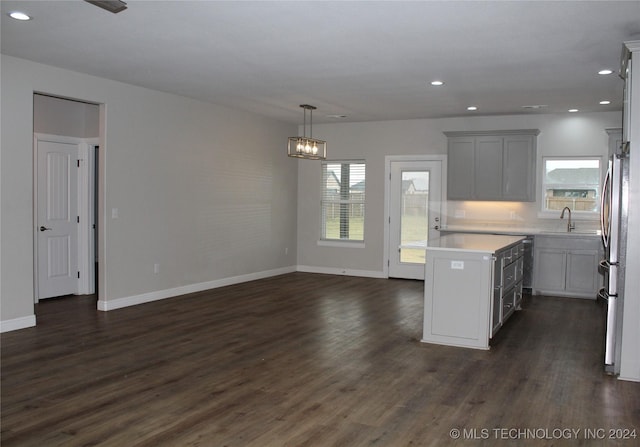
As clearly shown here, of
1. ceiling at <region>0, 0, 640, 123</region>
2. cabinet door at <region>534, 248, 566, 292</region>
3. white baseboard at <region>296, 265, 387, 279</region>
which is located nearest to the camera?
ceiling at <region>0, 0, 640, 123</region>

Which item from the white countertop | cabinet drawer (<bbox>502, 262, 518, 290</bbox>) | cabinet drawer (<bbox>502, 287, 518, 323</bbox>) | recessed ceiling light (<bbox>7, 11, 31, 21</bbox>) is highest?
recessed ceiling light (<bbox>7, 11, 31, 21</bbox>)

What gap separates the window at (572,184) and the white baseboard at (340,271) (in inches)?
114

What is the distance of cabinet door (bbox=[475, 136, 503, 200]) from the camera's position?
8.14 meters

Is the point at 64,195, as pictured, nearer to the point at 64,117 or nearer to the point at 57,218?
the point at 57,218

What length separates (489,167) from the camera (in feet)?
26.8

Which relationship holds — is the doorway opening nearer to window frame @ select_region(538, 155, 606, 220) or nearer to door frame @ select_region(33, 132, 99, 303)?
door frame @ select_region(33, 132, 99, 303)

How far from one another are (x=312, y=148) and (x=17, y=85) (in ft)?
10.7

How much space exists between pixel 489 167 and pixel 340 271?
3.11 meters

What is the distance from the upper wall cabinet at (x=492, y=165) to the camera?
8000mm

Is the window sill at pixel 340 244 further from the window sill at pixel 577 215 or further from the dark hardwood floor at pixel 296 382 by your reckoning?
the dark hardwood floor at pixel 296 382

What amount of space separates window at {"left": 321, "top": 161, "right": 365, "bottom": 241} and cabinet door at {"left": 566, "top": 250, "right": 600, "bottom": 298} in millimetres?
3392

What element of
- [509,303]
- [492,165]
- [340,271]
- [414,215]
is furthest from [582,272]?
[340,271]

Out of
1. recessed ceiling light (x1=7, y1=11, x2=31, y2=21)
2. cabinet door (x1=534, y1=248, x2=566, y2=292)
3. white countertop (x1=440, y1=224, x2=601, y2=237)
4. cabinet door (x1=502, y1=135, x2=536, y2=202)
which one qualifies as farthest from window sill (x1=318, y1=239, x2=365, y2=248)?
recessed ceiling light (x1=7, y1=11, x2=31, y2=21)

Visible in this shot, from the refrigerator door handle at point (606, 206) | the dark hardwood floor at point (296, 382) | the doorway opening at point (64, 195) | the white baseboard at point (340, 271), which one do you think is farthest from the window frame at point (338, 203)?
the refrigerator door handle at point (606, 206)
